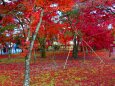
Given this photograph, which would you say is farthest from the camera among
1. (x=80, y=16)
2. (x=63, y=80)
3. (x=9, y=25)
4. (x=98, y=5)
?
(x=9, y=25)

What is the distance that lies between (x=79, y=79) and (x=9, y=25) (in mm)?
16357

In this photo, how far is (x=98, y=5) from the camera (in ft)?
76.8

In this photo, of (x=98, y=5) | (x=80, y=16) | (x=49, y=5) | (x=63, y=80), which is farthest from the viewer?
(x=80, y=16)

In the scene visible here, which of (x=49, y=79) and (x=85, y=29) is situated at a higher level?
(x=85, y=29)

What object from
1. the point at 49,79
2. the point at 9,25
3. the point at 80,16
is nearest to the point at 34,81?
the point at 49,79

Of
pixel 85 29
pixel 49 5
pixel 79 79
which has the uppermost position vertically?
pixel 49 5

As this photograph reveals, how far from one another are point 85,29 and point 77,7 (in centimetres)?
867

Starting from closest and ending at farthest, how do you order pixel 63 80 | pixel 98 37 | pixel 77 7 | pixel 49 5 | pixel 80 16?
1. pixel 49 5
2. pixel 63 80
3. pixel 77 7
4. pixel 80 16
5. pixel 98 37

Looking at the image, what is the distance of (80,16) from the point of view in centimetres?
2952

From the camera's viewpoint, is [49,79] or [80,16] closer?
[49,79]

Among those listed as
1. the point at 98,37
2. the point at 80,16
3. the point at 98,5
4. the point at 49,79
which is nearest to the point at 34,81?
the point at 49,79

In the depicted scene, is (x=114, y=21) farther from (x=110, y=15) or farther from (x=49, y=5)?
(x=49, y=5)

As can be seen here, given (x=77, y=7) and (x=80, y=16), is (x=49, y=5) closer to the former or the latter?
(x=77, y=7)

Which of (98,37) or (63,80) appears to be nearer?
(63,80)
